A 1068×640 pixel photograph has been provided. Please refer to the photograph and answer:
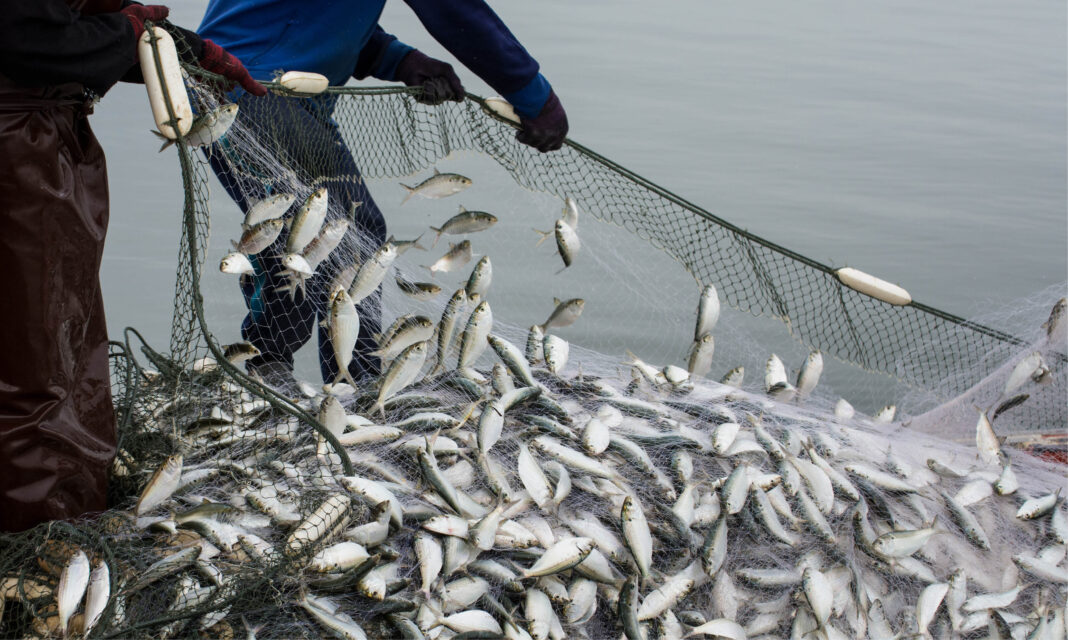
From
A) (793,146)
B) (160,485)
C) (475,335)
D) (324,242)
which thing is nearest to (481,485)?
(475,335)

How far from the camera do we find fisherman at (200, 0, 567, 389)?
11.3ft

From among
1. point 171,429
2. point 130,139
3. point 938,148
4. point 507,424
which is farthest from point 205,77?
point 938,148

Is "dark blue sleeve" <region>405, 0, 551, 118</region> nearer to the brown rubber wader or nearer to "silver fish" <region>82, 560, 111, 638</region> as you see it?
the brown rubber wader

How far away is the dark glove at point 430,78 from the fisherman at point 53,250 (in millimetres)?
1368

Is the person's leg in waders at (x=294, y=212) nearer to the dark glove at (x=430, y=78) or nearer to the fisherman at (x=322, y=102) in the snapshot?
the fisherman at (x=322, y=102)

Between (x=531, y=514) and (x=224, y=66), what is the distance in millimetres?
1595

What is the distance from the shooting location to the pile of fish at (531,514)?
7.54 ft

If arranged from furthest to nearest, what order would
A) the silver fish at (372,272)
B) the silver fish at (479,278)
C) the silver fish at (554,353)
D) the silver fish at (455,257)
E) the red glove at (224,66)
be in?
the silver fish at (455,257) → the silver fish at (479,278) → the silver fish at (554,353) → the silver fish at (372,272) → the red glove at (224,66)

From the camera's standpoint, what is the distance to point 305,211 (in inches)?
115

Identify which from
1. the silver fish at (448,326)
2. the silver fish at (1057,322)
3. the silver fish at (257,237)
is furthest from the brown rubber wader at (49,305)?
the silver fish at (1057,322)

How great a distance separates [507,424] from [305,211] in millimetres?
918

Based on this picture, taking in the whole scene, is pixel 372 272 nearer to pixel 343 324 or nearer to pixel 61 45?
pixel 343 324

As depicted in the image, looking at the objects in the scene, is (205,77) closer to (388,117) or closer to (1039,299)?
(388,117)

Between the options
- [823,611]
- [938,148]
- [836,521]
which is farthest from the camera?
[938,148]
